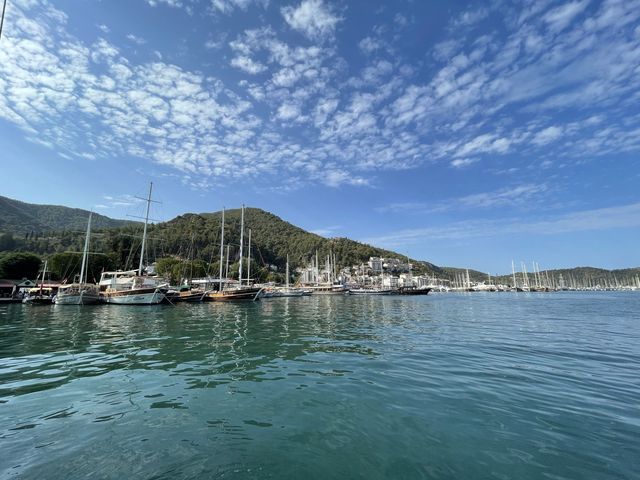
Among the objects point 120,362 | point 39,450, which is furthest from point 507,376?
point 120,362

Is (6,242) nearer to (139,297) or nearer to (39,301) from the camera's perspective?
(39,301)

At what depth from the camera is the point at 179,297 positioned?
55.1 meters

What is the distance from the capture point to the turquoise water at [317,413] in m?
5.27

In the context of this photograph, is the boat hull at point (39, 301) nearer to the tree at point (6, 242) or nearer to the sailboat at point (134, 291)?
the sailboat at point (134, 291)

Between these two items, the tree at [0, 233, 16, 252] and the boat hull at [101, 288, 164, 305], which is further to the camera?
the tree at [0, 233, 16, 252]

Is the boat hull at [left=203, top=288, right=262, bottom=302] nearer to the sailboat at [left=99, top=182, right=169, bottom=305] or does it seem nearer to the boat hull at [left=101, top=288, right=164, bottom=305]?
the sailboat at [left=99, top=182, right=169, bottom=305]

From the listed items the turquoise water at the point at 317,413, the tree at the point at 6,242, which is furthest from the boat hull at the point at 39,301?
the tree at the point at 6,242

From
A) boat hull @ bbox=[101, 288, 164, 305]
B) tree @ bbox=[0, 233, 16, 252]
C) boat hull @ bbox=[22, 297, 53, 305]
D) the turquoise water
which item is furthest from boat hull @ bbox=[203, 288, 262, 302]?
tree @ bbox=[0, 233, 16, 252]

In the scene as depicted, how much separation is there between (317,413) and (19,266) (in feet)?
341

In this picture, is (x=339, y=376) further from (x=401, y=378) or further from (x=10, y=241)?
(x=10, y=241)

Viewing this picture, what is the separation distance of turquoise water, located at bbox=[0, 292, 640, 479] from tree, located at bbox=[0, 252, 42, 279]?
87748 mm

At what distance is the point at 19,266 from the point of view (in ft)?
269

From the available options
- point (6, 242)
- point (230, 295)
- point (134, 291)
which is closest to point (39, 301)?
point (134, 291)

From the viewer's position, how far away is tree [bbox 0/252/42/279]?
8044 centimetres
